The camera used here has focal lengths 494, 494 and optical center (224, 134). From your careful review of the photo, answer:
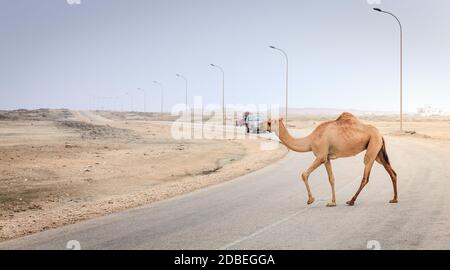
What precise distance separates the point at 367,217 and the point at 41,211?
8.49 meters

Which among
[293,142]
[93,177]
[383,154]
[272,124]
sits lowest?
[93,177]

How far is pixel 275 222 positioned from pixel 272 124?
1.91m

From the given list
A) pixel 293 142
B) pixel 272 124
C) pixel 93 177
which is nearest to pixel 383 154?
pixel 293 142

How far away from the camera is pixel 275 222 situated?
9.59 metres

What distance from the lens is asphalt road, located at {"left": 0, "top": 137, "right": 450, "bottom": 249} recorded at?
812cm

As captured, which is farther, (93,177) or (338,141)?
(93,177)

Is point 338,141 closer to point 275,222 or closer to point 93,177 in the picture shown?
point 275,222

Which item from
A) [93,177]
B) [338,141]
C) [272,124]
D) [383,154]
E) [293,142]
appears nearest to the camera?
[272,124]

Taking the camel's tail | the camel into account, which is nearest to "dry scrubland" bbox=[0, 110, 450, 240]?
the camel

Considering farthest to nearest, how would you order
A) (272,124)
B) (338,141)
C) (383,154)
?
(383,154), (338,141), (272,124)

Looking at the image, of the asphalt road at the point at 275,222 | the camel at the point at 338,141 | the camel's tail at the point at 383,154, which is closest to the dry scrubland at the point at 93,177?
the asphalt road at the point at 275,222

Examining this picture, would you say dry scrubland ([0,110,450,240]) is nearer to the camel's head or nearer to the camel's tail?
the camel's head

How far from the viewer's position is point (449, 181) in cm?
1490

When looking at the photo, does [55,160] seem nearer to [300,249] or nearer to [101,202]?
[101,202]
